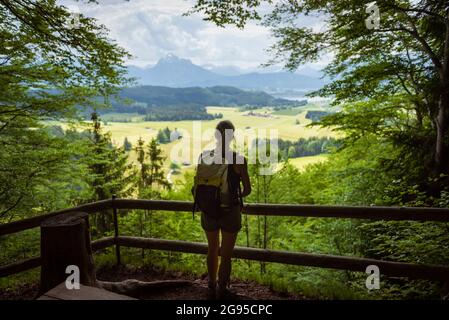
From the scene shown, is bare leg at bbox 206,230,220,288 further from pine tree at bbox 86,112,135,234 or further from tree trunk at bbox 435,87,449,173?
pine tree at bbox 86,112,135,234

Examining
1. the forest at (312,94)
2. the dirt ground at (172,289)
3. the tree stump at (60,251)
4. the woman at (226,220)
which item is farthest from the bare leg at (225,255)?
the tree stump at (60,251)

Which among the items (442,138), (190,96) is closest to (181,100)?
(190,96)

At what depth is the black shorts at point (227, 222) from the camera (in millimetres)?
3973

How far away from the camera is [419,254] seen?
5.10 m

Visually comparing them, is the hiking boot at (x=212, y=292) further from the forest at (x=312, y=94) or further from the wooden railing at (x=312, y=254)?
the forest at (x=312, y=94)

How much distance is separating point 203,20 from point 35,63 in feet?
14.8

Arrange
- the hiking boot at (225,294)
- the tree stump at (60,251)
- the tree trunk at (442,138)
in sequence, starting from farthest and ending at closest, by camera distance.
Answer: the tree trunk at (442,138), the hiking boot at (225,294), the tree stump at (60,251)

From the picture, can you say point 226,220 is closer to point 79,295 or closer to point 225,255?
point 225,255

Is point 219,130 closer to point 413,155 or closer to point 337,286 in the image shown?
point 337,286

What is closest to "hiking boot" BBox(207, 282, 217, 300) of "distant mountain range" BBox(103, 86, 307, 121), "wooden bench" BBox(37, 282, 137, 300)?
"wooden bench" BBox(37, 282, 137, 300)

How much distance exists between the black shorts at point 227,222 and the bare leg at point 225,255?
0.08m

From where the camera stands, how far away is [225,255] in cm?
414

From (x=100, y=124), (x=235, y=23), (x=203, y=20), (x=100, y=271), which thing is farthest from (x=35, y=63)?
(x=100, y=124)

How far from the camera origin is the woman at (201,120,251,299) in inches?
152
